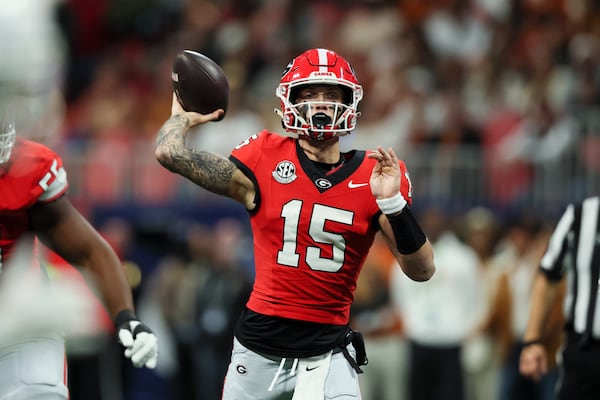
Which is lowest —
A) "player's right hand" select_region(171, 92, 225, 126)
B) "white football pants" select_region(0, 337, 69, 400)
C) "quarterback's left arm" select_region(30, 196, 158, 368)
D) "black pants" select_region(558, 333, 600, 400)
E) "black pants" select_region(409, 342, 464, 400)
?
"black pants" select_region(409, 342, 464, 400)

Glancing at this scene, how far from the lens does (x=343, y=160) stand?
14.2 feet

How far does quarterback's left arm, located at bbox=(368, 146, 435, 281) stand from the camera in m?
3.90

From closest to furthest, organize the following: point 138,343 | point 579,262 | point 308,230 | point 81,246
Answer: point 138,343, point 81,246, point 308,230, point 579,262

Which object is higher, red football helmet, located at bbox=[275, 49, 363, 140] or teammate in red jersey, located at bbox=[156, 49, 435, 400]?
red football helmet, located at bbox=[275, 49, 363, 140]

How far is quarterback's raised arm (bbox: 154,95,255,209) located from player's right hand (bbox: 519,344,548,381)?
186cm

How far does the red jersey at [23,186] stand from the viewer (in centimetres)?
381

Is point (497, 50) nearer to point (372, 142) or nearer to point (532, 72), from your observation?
point (532, 72)

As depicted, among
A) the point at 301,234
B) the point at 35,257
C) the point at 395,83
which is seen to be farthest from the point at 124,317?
the point at 395,83

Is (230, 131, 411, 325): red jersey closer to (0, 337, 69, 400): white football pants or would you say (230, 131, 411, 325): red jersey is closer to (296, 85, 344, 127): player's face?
(296, 85, 344, 127): player's face

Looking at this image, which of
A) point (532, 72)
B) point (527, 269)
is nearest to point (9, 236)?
point (527, 269)

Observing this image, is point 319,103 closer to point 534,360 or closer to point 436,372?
point 534,360

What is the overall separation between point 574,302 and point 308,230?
1781 mm

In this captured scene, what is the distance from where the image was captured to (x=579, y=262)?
533cm

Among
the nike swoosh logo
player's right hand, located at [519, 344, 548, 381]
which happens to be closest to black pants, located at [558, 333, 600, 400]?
player's right hand, located at [519, 344, 548, 381]
